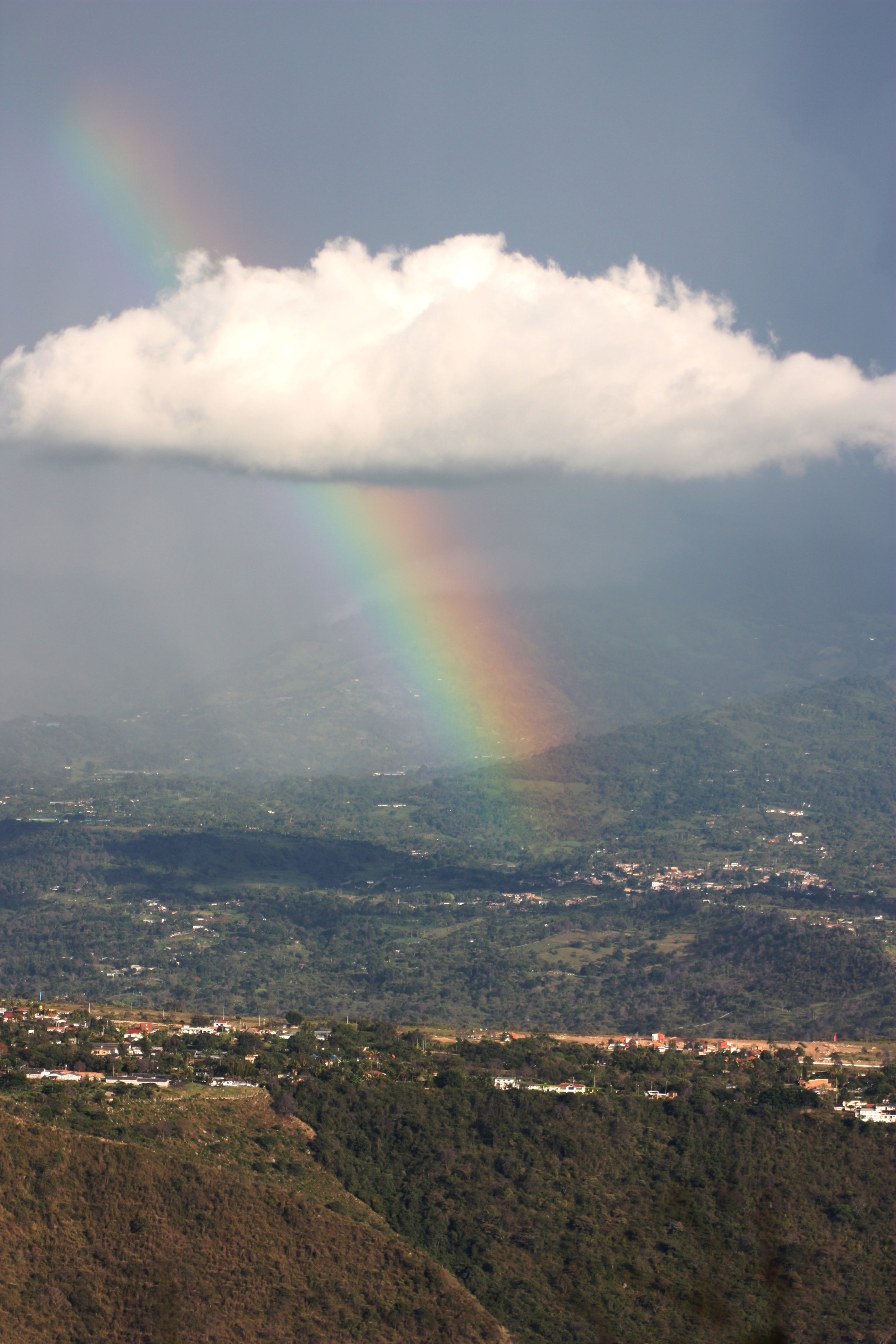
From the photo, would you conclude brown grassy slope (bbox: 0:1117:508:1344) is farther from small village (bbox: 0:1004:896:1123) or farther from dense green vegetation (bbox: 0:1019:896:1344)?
small village (bbox: 0:1004:896:1123)

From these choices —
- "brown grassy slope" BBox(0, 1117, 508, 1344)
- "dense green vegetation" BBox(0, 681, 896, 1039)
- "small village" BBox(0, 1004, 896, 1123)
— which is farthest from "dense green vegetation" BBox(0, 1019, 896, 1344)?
"dense green vegetation" BBox(0, 681, 896, 1039)

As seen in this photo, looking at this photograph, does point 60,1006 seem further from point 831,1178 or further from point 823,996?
point 823,996

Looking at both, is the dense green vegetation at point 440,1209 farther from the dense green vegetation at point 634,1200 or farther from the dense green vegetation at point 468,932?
the dense green vegetation at point 468,932

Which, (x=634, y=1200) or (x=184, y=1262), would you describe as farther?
(x=634, y=1200)

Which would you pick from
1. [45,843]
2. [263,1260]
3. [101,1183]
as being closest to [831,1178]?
[263,1260]

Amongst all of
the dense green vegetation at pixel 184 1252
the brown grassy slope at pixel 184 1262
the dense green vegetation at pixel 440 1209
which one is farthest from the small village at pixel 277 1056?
the brown grassy slope at pixel 184 1262

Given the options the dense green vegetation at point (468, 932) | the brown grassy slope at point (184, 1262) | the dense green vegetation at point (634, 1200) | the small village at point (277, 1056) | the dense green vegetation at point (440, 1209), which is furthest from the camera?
the dense green vegetation at point (468, 932)

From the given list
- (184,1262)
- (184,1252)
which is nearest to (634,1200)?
(184,1252)

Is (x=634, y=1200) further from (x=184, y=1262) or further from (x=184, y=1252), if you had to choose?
(x=184, y=1262)

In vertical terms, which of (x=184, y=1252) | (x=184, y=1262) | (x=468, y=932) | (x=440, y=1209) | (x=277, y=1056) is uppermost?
(x=468, y=932)
